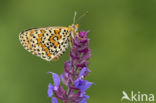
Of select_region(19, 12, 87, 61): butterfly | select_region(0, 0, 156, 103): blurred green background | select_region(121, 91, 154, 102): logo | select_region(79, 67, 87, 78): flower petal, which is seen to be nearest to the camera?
select_region(79, 67, 87, 78): flower petal

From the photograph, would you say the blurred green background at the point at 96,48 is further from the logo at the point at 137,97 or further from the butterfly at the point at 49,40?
the butterfly at the point at 49,40

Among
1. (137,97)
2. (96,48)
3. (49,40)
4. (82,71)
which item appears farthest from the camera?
(96,48)

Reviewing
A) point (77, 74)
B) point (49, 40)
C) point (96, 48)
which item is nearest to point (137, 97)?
point (96, 48)

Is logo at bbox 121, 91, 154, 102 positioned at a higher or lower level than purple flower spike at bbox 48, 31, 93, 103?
lower

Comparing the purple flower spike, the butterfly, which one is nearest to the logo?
the butterfly

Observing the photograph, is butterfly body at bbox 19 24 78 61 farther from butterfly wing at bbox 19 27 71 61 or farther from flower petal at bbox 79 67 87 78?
flower petal at bbox 79 67 87 78

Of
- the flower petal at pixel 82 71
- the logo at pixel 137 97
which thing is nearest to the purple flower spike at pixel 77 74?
the flower petal at pixel 82 71

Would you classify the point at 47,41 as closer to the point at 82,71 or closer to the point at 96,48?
the point at 82,71
